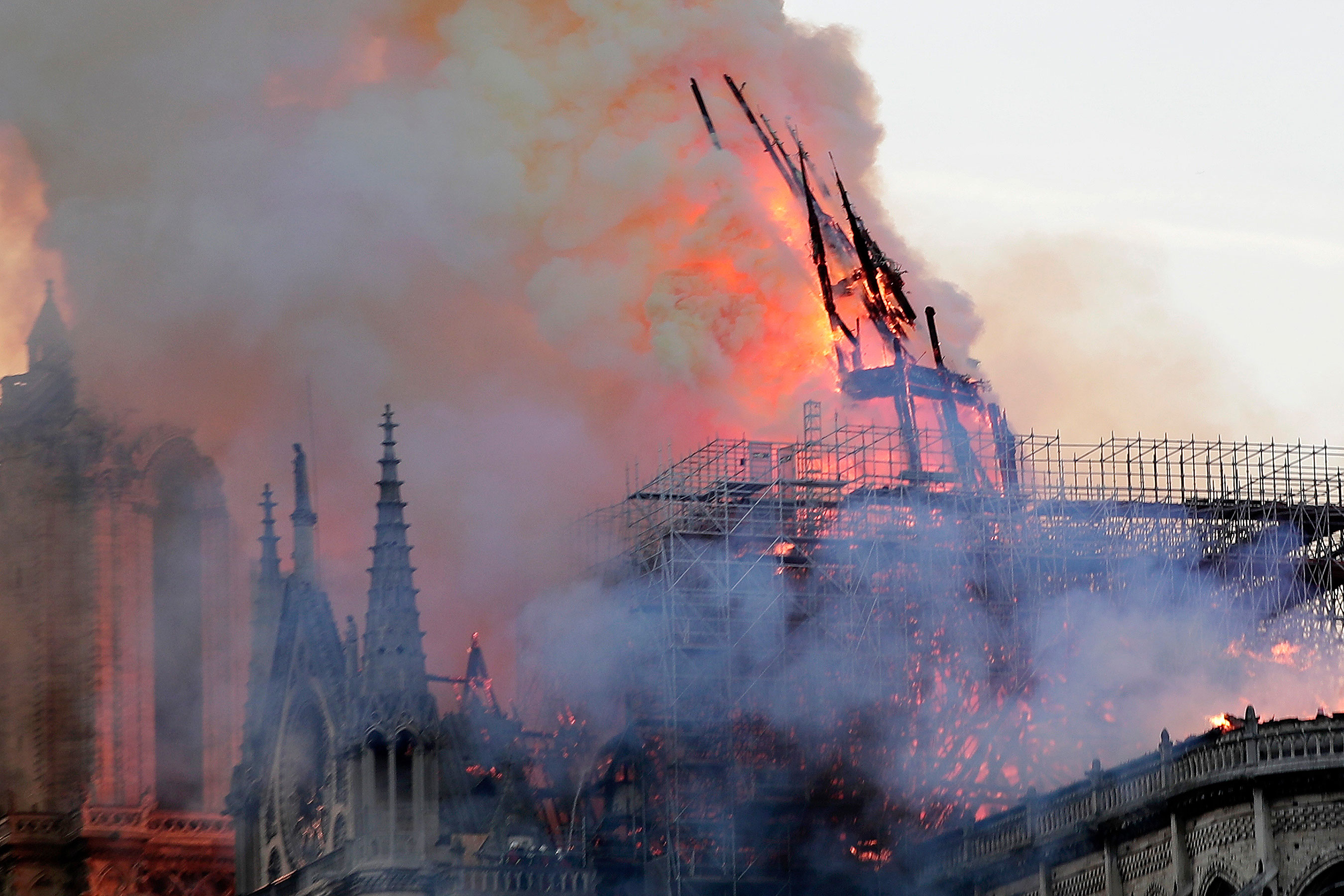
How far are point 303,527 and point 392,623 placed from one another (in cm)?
896

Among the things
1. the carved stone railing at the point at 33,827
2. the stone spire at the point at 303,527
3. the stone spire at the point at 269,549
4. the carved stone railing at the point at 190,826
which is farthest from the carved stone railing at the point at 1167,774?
the carved stone railing at the point at 33,827

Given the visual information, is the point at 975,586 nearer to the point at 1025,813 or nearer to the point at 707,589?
the point at 707,589

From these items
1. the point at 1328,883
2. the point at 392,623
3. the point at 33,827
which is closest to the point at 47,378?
the point at 33,827

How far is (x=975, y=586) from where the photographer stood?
78938 mm

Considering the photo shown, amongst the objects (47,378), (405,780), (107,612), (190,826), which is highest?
(47,378)

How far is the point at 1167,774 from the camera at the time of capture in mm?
63188

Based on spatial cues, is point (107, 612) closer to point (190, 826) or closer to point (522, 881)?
point (190, 826)

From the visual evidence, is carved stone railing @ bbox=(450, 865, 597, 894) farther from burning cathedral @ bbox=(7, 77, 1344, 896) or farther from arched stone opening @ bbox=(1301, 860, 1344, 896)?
arched stone opening @ bbox=(1301, 860, 1344, 896)

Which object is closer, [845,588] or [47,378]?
[845,588]

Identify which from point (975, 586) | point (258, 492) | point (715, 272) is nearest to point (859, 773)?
point (975, 586)

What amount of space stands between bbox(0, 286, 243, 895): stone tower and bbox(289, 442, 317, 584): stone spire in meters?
8.86

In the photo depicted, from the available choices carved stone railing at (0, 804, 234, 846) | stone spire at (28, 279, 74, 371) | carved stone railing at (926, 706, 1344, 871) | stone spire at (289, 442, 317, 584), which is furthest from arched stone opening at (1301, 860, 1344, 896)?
stone spire at (28, 279, 74, 371)

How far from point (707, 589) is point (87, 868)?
21304mm

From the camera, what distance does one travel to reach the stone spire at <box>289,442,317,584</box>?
84.4 m
